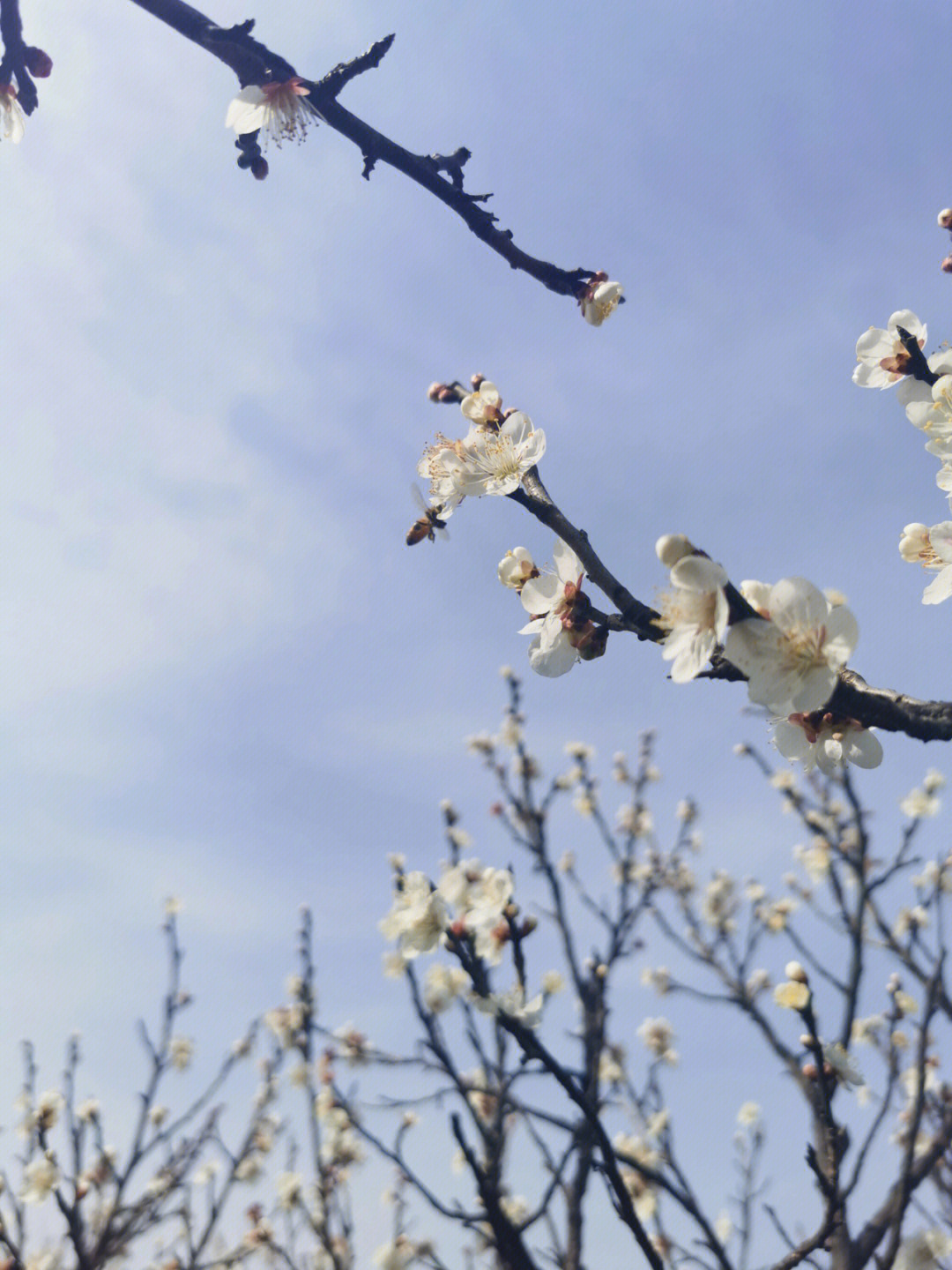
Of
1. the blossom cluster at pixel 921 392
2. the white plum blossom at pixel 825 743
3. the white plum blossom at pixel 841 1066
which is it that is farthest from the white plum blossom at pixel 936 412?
the white plum blossom at pixel 841 1066

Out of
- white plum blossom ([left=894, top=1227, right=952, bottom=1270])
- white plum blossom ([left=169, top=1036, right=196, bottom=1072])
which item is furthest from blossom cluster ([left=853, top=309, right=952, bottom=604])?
white plum blossom ([left=169, top=1036, right=196, bottom=1072])

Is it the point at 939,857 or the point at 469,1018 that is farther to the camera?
the point at 939,857

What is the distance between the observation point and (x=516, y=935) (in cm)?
292

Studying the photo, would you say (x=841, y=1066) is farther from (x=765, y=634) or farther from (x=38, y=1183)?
(x=38, y=1183)

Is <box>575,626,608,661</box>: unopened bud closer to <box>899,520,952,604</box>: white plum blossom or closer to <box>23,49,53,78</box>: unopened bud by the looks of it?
<box>899,520,952,604</box>: white plum blossom

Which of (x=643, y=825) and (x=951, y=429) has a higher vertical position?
(x=643, y=825)

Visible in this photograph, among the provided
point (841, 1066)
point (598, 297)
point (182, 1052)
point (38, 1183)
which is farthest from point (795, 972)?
point (182, 1052)

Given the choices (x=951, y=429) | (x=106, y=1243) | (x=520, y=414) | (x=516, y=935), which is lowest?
(x=106, y=1243)

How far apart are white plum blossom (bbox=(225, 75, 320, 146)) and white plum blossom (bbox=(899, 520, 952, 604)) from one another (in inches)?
65.1

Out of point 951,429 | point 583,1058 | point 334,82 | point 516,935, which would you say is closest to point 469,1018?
point 583,1058

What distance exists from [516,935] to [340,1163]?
13.0 feet

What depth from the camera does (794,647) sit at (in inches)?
50.1

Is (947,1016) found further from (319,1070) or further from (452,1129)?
(319,1070)

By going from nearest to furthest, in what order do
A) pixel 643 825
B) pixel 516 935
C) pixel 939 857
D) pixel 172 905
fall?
pixel 516 935 < pixel 939 857 < pixel 643 825 < pixel 172 905
